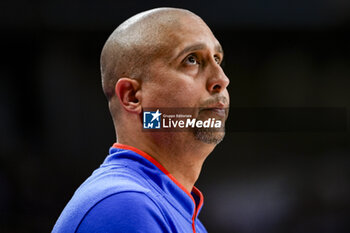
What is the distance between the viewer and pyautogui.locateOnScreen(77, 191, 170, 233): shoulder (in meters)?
0.74

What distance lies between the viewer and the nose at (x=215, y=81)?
100cm

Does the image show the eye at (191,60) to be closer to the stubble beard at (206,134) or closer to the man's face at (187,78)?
the man's face at (187,78)

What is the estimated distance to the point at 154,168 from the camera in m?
0.99

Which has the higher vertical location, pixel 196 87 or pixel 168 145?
pixel 196 87

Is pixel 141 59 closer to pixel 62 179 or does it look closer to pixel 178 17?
pixel 178 17

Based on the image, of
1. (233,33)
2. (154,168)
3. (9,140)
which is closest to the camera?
(154,168)

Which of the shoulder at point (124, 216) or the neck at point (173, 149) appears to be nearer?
the shoulder at point (124, 216)

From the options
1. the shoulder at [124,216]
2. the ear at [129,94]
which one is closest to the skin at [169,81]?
the ear at [129,94]

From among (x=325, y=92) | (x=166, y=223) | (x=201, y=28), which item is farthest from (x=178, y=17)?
(x=325, y=92)

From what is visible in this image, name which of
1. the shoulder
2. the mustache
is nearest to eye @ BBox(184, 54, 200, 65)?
the mustache

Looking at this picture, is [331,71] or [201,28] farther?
[331,71]

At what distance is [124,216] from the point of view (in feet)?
2.46

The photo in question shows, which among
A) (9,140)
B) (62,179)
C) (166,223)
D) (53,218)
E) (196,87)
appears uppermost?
(196,87)

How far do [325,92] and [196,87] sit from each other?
1.46m
